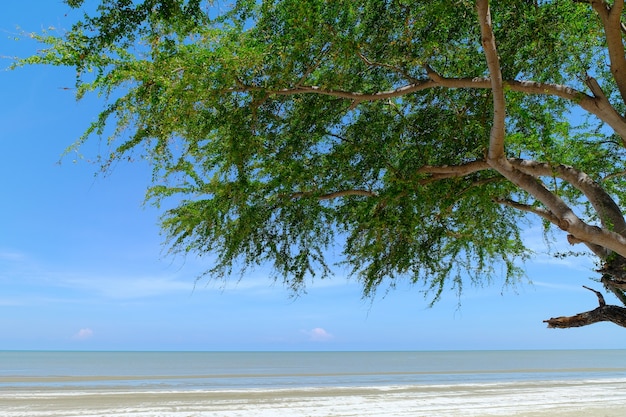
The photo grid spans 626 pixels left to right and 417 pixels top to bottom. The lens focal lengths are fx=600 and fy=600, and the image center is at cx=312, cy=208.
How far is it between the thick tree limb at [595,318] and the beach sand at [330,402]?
719 cm

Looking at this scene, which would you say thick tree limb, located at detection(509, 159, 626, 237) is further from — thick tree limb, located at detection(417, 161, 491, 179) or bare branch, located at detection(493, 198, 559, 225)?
bare branch, located at detection(493, 198, 559, 225)

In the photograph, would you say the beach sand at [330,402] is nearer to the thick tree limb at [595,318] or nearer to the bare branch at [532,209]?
the thick tree limb at [595,318]

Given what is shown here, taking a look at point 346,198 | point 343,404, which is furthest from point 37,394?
point 346,198

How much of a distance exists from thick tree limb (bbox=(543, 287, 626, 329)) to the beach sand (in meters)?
7.19

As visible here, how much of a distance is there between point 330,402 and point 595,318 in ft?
38.3

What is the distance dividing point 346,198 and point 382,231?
3.49 feet

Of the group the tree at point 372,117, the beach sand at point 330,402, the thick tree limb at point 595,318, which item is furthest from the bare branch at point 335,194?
the beach sand at point 330,402

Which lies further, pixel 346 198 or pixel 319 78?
pixel 346 198

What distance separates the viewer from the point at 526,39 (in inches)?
322

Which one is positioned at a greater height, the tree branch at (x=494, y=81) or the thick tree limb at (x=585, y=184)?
the tree branch at (x=494, y=81)

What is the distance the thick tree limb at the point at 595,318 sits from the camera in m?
8.58

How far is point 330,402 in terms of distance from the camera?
18.9 metres

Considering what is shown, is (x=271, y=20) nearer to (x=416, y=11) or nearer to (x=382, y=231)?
(x=416, y=11)

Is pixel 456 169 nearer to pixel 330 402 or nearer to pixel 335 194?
pixel 335 194
